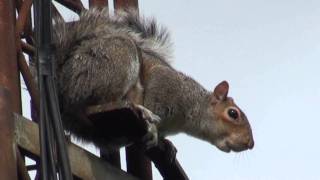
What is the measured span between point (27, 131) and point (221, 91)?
265 centimetres

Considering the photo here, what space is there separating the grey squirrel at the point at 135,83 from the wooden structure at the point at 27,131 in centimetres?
18

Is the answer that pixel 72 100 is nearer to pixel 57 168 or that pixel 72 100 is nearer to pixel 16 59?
pixel 16 59

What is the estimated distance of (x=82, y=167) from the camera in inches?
188

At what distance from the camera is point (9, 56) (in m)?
4.40

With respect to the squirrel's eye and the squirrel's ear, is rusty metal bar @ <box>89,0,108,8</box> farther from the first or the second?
the squirrel's eye

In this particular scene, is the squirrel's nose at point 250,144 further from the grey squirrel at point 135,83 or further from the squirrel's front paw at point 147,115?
the squirrel's front paw at point 147,115

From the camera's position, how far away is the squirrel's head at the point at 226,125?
6.53 meters

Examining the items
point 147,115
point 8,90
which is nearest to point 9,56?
point 8,90

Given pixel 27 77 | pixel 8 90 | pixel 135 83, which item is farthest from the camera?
pixel 135 83

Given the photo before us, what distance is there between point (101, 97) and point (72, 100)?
175mm

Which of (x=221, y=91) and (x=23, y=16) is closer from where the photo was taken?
(x=23, y=16)

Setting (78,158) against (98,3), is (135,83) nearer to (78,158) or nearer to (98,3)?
(98,3)

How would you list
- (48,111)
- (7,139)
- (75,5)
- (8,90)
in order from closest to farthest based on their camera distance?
A: (48,111) < (7,139) < (8,90) < (75,5)

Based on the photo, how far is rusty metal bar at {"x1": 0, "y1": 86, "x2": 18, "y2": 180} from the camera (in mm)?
4027
